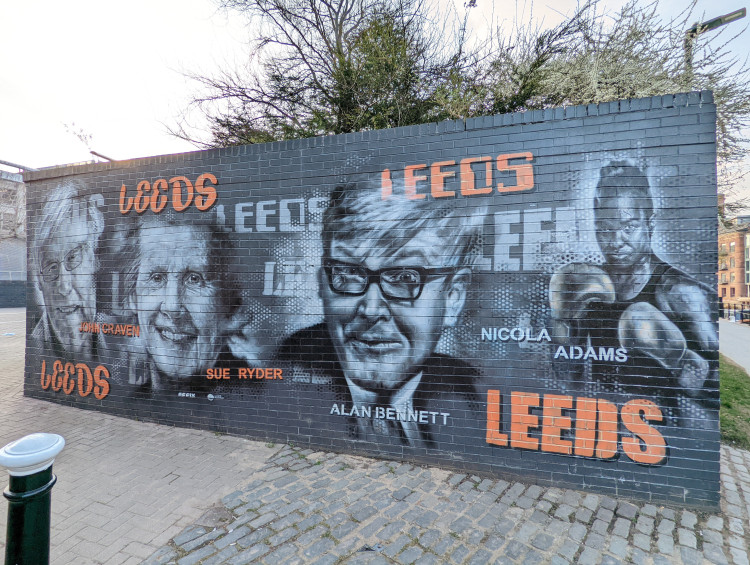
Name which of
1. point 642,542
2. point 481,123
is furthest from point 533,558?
point 481,123

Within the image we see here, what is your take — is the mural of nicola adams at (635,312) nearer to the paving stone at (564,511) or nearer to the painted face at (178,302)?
the paving stone at (564,511)

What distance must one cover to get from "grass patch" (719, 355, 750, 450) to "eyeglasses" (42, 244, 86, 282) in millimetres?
9106

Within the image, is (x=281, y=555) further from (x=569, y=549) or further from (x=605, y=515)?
(x=605, y=515)

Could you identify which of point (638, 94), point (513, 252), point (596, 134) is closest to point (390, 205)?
point (513, 252)

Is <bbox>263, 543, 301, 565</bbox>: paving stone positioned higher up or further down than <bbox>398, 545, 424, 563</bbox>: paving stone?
higher up

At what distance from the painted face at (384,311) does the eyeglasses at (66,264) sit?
4.01m

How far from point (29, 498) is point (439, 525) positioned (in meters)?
2.57

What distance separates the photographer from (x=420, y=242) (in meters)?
3.92

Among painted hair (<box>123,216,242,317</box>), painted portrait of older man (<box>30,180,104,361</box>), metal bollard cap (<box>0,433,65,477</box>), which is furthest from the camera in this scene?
painted portrait of older man (<box>30,180,104,361</box>)

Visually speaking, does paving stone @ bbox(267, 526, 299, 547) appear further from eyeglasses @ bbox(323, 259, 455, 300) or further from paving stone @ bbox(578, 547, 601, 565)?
eyeglasses @ bbox(323, 259, 455, 300)

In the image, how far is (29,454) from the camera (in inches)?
66.3

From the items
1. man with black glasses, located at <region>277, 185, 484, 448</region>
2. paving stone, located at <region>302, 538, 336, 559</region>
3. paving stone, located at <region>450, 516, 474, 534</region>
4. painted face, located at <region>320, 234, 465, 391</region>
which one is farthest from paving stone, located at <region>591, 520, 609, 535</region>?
paving stone, located at <region>302, 538, 336, 559</region>

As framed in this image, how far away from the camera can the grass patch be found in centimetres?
471

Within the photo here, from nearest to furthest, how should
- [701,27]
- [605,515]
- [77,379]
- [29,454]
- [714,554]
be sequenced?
1. [29,454]
2. [714,554]
3. [605,515]
4. [701,27]
5. [77,379]
